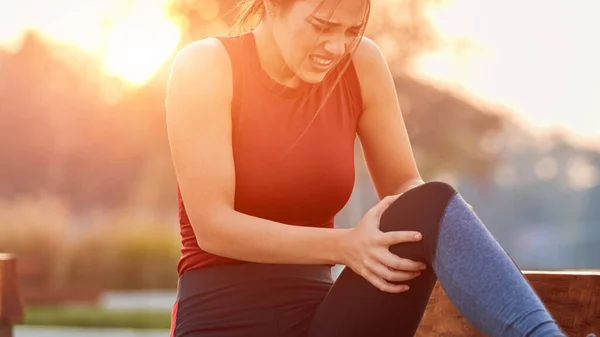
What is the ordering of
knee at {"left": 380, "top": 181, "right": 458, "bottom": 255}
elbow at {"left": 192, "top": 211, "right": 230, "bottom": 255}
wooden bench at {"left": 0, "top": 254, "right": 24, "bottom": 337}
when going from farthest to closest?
wooden bench at {"left": 0, "top": 254, "right": 24, "bottom": 337} < elbow at {"left": 192, "top": 211, "right": 230, "bottom": 255} < knee at {"left": 380, "top": 181, "right": 458, "bottom": 255}

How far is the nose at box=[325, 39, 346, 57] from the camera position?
197cm

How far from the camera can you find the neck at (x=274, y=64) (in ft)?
6.98

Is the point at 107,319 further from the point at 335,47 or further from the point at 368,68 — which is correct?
the point at 335,47

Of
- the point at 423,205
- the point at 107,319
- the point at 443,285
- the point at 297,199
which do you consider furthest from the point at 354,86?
the point at 107,319

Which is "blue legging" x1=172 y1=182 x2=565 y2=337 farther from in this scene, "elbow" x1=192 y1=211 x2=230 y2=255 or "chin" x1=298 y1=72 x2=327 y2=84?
"chin" x1=298 y1=72 x2=327 y2=84

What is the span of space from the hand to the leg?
0.07 feet

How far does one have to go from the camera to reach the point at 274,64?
2.13m

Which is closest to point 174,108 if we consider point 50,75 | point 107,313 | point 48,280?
point 107,313

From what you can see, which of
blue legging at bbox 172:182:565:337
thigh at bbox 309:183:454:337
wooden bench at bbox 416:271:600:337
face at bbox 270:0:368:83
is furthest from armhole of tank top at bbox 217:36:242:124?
wooden bench at bbox 416:271:600:337

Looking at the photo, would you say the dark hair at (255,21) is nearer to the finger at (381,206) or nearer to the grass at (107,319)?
the finger at (381,206)

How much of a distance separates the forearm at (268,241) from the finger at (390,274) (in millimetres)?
111

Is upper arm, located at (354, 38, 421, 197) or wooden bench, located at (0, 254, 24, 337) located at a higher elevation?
upper arm, located at (354, 38, 421, 197)

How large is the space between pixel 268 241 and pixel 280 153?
235 mm

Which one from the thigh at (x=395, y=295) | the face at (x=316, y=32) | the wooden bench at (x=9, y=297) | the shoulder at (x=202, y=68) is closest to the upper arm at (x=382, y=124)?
the face at (x=316, y=32)
